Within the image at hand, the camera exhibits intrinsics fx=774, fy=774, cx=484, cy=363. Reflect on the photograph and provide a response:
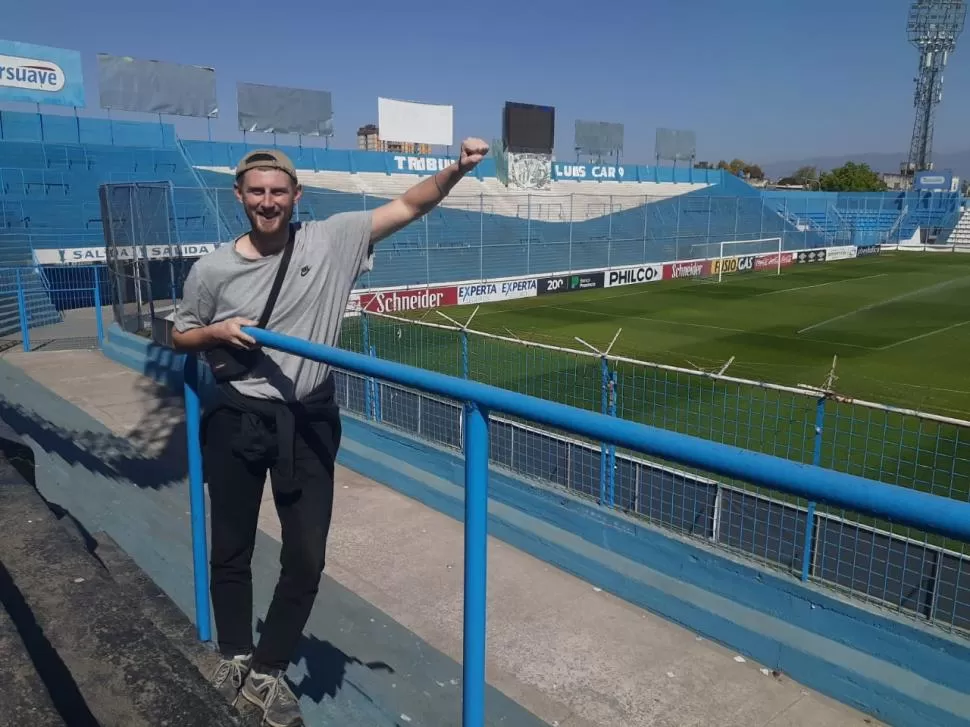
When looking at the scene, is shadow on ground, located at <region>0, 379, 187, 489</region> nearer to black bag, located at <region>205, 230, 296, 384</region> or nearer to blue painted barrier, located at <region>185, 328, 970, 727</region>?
black bag, located at <region>205, 230, 296, 384</region>

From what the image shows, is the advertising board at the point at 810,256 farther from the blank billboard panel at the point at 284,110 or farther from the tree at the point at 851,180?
the tree at the point at 851,180

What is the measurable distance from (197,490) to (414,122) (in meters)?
37.3

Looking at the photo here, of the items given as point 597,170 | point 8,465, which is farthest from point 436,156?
point 8,465

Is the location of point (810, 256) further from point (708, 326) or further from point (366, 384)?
point (366, 384)

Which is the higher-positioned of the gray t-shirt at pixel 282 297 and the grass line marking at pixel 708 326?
Answer: the gray t-shirt at pixel 282 297

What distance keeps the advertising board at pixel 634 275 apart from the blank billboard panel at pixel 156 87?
1829 cm

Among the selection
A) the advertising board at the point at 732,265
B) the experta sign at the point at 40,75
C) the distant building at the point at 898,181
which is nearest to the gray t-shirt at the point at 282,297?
the experta sign at the point at 40,75

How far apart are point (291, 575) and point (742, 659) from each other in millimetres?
3647

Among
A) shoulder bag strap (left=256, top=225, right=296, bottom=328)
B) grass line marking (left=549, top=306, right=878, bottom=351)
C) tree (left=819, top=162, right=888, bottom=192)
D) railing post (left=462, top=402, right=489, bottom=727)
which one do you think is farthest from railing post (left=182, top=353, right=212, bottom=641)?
tree (left=819, top=162, right=888, bottom=192)

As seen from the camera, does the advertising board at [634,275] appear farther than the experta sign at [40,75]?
Yes

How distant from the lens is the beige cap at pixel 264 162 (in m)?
2.43

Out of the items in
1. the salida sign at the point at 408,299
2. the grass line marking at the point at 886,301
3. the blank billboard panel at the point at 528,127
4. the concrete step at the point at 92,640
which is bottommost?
the grass line marking at the point at 886,301

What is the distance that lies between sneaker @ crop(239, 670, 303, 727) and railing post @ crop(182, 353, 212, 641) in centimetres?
64

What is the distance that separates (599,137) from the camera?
50.7m
